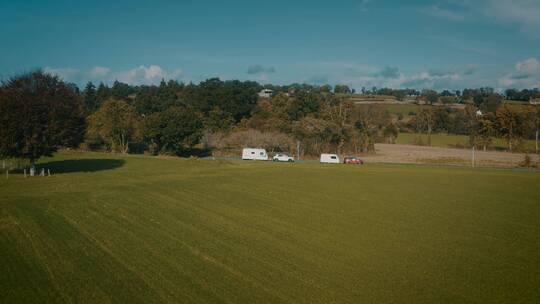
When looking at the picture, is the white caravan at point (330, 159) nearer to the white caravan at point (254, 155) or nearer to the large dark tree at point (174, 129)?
the white caravan at point (254, 155)

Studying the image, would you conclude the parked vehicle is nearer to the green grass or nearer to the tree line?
the tree line

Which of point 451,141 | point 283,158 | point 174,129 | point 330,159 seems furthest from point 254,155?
point 451,141

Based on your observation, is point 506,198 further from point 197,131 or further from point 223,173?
point 197,131

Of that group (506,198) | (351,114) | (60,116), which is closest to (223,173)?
(60,116)

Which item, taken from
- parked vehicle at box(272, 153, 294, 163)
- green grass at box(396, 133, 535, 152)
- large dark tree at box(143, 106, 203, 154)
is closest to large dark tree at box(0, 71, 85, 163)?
large dark tree at box(143, 106, 203, 154)

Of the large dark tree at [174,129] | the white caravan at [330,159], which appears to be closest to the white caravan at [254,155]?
the white caravan at [330,159]

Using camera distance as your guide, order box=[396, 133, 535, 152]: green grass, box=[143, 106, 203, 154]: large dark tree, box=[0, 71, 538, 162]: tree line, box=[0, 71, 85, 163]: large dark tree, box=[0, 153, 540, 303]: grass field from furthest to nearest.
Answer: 1. box=[396, 133, 535, 152]: green grass
2. box=[143, 106, 203, 154]: large dark tree
3. box=[0, 71, 538, 162]: tree line
4. box=[0, 71, 85, 163]: large dark tree
5. box=[0, 153, 540, 303]: grass field
